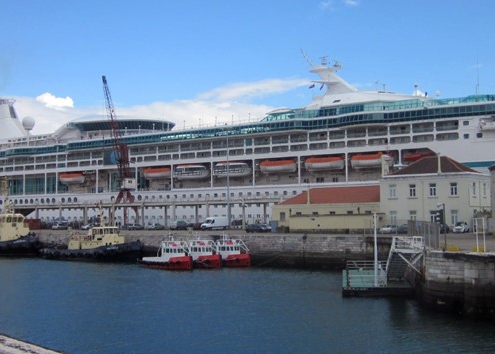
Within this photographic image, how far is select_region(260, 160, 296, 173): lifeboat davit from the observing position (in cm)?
7762

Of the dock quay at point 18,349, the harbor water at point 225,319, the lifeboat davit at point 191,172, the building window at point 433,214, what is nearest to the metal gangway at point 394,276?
the harbor water at point 225,319

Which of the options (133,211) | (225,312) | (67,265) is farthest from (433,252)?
(133,211)

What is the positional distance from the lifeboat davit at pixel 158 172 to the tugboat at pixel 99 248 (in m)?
22.2

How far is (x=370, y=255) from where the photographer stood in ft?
153

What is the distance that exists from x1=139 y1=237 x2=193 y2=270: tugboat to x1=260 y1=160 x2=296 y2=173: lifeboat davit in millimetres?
27097

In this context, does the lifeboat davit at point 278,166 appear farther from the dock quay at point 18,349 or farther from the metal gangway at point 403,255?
the dock quay at point 18,349

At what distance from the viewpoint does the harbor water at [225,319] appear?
2483 cm

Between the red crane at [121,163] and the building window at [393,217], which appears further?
the red crane at [121,163]

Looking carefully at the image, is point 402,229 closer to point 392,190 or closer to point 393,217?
point 393,217

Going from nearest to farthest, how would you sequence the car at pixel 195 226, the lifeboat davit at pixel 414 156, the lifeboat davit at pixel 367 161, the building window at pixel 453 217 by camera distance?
the building window at pixel 453 217 → the lifeboat davit at pixel 414 156 → the car at pixel 195 226 → the lifeboat davit at pixel 367 161

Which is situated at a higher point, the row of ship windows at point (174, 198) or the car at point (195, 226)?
the row of ship windows at point (174, 198)

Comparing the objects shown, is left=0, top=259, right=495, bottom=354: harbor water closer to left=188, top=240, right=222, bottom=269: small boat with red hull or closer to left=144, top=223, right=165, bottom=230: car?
left=188, top=240, right=222, bottom=269: small boat with red hull

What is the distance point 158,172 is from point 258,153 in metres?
14.9

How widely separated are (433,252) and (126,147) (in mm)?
66404
